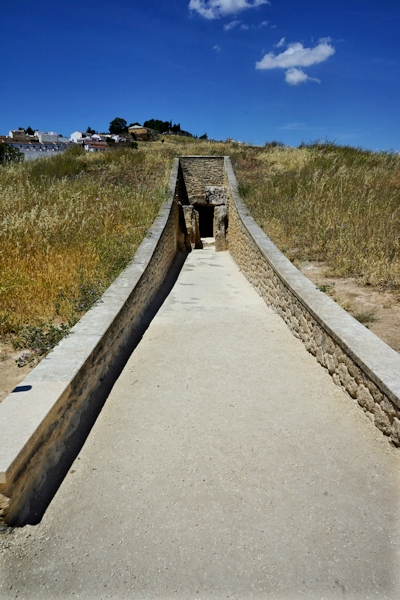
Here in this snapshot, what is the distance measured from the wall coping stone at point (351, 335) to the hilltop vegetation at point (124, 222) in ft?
3.95

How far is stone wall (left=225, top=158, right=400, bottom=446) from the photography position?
2715mm

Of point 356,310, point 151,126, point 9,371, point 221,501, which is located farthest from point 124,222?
point 151,126

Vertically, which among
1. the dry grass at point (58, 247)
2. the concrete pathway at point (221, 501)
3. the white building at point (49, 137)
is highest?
the white building at point (49, 137)

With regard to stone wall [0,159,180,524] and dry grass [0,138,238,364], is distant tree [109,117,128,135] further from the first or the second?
stone wall [0,159,180,524]

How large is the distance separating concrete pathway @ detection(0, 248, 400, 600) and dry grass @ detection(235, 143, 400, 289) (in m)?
2.92

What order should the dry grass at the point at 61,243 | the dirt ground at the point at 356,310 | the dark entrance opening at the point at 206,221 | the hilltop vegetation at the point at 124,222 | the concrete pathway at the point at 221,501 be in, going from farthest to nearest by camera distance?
the dark entrance opening at the point at 206,221
the hilltop vegetation at the point at 124,222
the dry grass at the point at 61,243
the dirt ground at the point at 356,310
the concrete pathway at the point at 221,501

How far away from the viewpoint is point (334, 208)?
8.53m

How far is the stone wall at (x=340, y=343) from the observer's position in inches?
107

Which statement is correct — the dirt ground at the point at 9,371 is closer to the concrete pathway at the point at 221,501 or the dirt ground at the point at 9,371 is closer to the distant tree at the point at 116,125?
the concrete pathway at the point at 221,501

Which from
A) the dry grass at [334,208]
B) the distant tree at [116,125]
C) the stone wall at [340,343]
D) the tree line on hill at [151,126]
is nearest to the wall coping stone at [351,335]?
the stone wall at [340,343]

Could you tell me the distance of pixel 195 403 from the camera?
10.8 feet

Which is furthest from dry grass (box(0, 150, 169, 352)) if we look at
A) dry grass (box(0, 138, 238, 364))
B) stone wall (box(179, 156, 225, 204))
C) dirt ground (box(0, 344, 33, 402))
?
stone wall (box(179, 156, 225, 204))

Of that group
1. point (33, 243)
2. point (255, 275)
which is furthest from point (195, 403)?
point (255, 275)

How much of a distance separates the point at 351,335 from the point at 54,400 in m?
2.36
